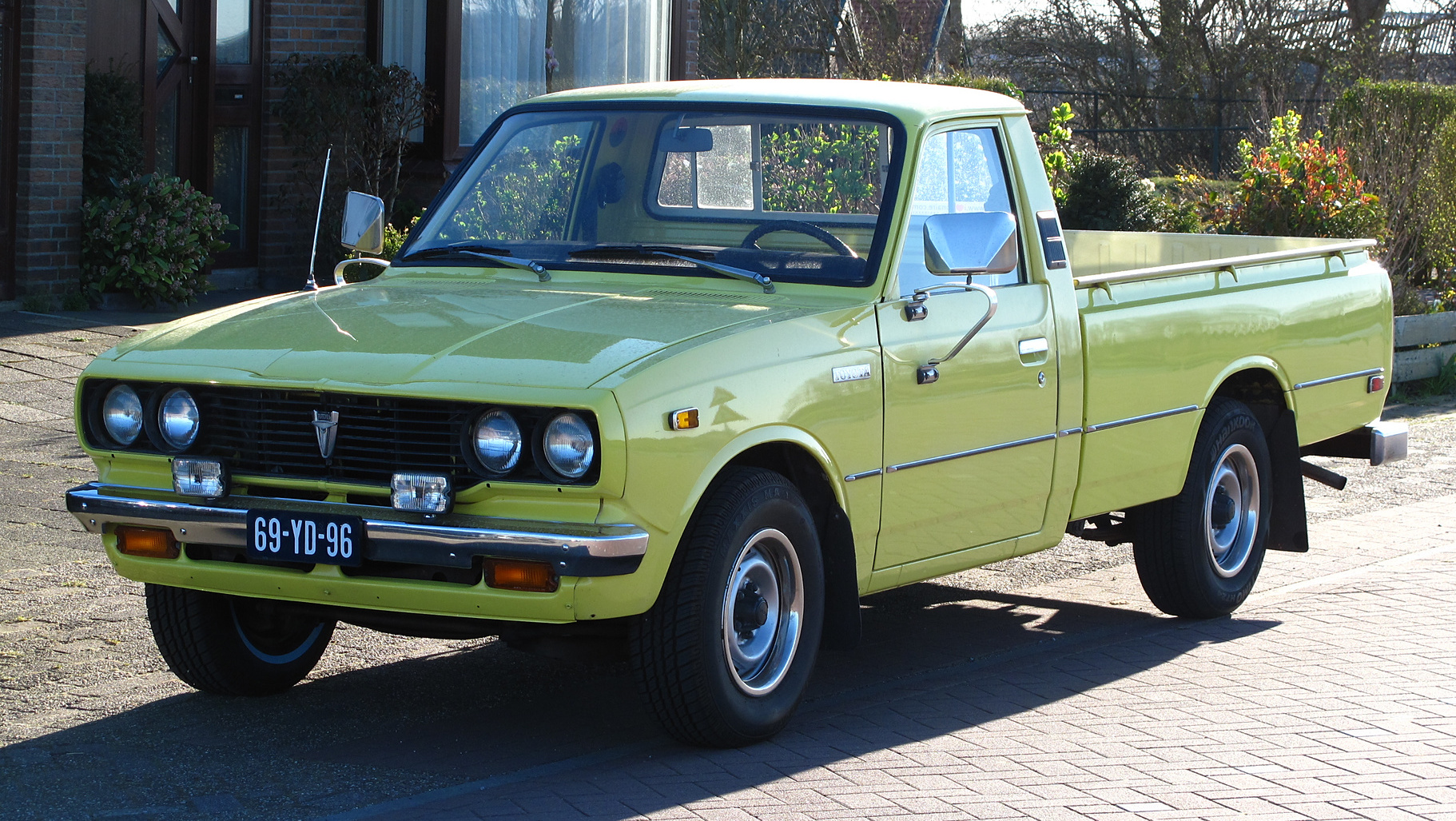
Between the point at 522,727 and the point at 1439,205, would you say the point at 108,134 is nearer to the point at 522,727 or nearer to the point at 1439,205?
the point at 522,727

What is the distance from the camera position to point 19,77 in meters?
12.4

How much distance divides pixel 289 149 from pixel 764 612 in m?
10.9

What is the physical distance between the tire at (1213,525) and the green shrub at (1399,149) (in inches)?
332

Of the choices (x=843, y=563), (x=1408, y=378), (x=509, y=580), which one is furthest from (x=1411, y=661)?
(x=1408, y=378)

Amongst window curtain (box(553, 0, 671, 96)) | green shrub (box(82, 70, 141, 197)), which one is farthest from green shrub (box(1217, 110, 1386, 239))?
green shrub (box(82, 70, 141, 197))

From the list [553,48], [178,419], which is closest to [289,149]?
[553,48]

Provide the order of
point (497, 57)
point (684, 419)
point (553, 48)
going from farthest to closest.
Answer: point (553, 48) → point (497, 57) → point (684, 419)

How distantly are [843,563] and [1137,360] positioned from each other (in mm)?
1791

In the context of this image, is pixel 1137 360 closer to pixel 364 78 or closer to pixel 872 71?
pixel 364 78

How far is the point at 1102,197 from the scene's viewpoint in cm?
1484

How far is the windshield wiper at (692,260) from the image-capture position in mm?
5758

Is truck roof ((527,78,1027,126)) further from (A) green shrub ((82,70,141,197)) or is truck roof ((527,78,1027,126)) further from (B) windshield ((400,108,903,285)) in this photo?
(A) green shrub ((82,70,141,197))

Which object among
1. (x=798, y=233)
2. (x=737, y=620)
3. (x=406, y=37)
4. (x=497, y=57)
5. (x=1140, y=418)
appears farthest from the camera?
(x=497, y=57)

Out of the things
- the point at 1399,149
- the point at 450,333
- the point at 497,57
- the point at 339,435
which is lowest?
the point at 339,435
